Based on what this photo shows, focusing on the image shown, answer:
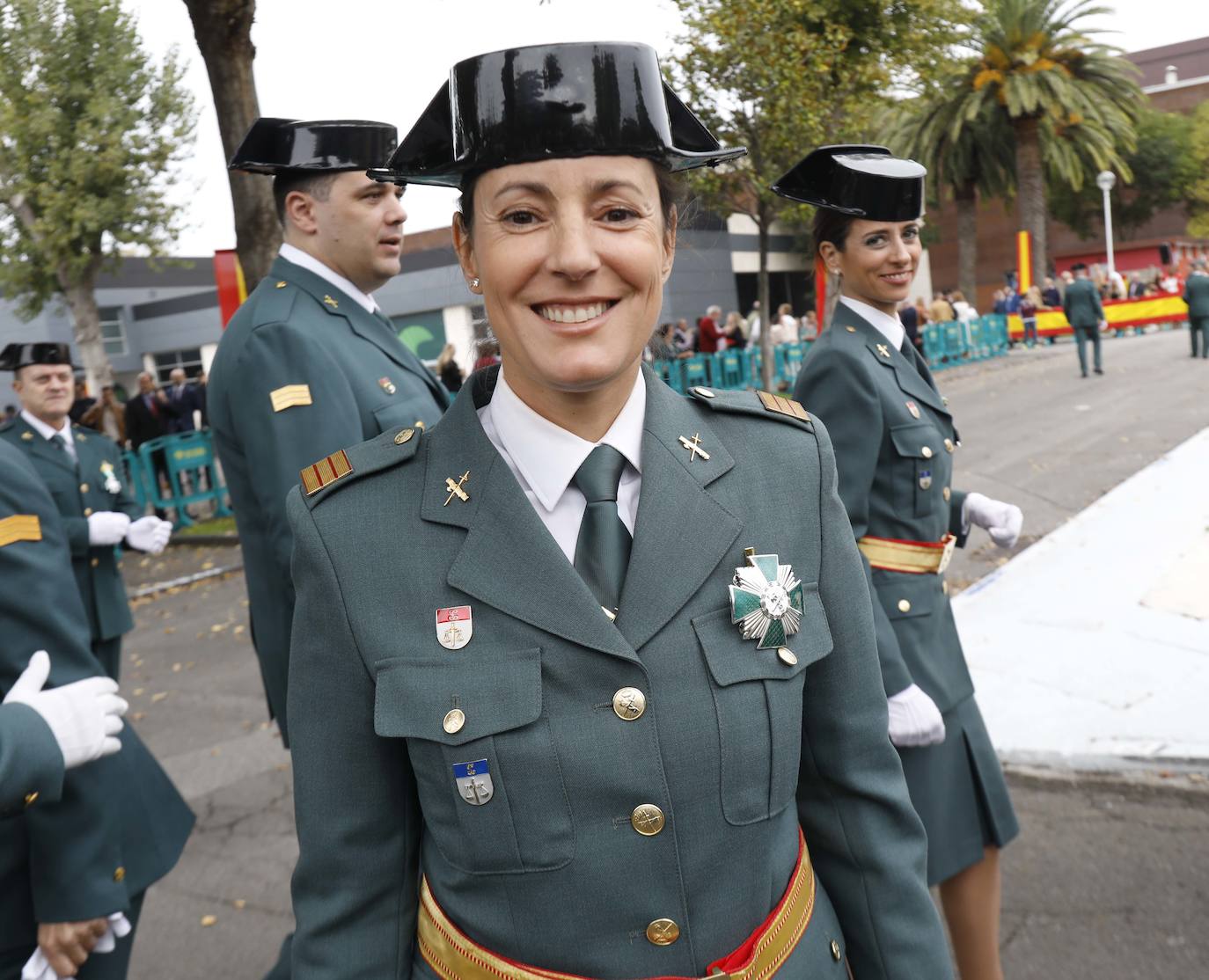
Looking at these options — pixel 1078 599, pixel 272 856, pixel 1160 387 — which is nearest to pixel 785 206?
pixel 1160 387

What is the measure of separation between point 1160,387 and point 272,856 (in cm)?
1617

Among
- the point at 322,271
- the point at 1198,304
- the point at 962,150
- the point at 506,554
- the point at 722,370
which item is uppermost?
the point at 962,150

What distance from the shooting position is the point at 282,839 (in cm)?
486

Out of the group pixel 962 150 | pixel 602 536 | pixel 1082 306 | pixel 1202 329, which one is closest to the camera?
pixel 602 536

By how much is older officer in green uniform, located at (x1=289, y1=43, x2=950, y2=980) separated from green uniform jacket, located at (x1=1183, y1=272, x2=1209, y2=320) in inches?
Result: 807

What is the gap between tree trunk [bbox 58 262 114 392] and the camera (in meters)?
23.3

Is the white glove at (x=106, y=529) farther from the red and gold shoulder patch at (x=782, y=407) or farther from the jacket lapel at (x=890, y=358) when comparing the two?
the red and gold shoulder patch at (x=782, y=407)

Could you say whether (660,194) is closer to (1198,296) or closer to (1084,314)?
(1084,314)

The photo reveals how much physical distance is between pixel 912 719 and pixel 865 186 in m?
1.41

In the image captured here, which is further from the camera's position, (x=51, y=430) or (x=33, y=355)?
(x=33, y=355)

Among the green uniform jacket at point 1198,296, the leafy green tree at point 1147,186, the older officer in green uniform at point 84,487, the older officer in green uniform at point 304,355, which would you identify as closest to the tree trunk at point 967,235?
the green uniform jacket at point 1198,296

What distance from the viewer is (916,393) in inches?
120

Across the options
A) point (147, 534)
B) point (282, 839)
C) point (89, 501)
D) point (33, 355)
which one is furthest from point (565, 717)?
point (33, 355)

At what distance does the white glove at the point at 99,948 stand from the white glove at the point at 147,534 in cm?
349
